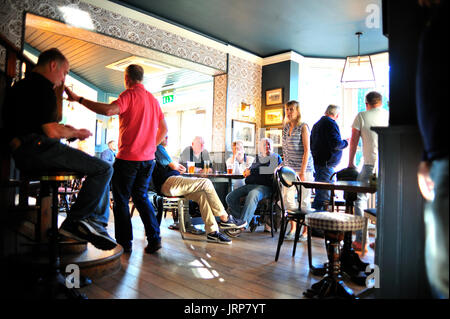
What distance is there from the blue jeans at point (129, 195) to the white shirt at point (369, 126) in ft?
7.33

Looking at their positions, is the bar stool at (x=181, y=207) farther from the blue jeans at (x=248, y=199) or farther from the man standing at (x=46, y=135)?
the man standing at (x=46, y=135)

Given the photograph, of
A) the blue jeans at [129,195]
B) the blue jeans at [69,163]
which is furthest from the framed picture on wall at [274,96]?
the blue jeans at [69,163]

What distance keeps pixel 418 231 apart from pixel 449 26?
0.86 m

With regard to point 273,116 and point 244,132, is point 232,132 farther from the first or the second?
point 273,116

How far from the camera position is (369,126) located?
3381mm

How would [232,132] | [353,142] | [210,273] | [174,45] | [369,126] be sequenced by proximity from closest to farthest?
[210,273] → [369,126] → [353,142] → [174,45] → [232,132]

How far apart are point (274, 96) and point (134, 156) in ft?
13.9

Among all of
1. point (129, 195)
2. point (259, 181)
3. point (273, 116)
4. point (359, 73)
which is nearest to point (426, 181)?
point (129, 195)

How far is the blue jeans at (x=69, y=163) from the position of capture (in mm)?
1670

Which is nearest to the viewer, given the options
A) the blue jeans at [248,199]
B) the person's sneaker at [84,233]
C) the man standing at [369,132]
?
the person's sneaker at [84,233]

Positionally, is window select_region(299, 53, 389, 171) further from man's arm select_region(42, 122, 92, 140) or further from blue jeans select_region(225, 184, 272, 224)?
man's arm select_region(42, 122, 92, 140)

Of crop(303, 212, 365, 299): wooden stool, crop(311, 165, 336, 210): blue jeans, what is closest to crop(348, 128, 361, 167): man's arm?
crop(311, 165, 336, 210): blue jeans

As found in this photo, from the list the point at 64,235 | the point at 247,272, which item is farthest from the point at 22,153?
the point at 247,272

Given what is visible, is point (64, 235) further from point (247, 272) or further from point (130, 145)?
point (247, 272)
